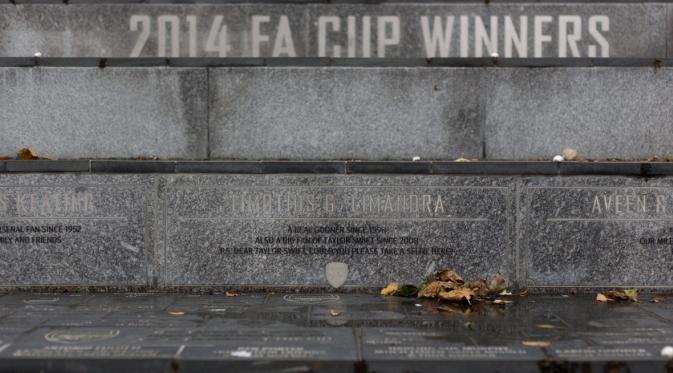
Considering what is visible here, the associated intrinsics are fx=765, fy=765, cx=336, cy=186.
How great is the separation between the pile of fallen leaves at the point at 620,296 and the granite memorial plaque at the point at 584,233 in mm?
172

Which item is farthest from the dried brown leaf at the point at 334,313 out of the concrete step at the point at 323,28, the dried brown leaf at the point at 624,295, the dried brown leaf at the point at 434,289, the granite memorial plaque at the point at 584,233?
the concrete step at the point at 323,28

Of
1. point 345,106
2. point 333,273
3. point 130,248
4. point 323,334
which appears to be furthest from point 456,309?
point 130,248

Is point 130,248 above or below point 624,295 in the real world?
above

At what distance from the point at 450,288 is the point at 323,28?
3.66m

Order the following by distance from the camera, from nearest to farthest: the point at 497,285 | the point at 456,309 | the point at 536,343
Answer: the point at 536,343 → the point at 456,309 → the point at 497,285

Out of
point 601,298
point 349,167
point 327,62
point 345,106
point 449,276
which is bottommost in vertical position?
point 601,298

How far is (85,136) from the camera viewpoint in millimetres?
8797

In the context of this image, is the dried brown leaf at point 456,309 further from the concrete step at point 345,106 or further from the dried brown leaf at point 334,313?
the concrete step at point 345,106

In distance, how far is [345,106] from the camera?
28.9ft

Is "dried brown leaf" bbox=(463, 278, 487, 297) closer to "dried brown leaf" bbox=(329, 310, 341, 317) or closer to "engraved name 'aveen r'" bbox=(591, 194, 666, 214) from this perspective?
"engraved name 'aveen r'" bbox=(591, 194, 666, 214)

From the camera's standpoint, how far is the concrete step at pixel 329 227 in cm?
802

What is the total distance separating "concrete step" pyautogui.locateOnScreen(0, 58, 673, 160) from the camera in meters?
8.74

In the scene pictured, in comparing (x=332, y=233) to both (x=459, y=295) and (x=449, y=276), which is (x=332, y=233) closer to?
(x=449, y=276)

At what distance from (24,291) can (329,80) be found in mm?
4016
